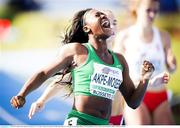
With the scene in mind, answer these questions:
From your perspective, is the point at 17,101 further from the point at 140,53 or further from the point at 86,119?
the point at 140,53

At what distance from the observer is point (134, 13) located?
4.41 m

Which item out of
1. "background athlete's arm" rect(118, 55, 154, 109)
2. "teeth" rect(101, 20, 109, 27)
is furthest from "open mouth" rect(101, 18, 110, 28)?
"background athlete's arm" rect(118, 55, 154, 109)

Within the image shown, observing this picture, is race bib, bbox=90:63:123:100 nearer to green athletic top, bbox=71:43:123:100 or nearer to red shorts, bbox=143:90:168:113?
green athletic top, bbox=71:43:123:100

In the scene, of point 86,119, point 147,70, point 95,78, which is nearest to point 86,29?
point 95,78

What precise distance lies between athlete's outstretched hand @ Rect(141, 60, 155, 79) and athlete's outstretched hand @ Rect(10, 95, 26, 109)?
102 centimetres

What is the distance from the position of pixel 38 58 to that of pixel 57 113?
0.49 meters

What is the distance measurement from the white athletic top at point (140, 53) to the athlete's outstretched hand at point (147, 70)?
1.5 inches

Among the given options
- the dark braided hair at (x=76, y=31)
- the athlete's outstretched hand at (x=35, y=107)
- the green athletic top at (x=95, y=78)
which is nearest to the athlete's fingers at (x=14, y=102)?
the athlete's outstretched hand at (x=35, y=107)

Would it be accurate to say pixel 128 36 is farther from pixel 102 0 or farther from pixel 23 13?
pixel 23 13

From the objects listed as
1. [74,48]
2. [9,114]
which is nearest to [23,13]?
[74,48]

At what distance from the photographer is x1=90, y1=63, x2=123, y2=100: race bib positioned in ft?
14.0

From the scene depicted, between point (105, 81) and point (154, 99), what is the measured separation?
1.59ft

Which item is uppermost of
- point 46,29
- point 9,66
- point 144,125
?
point 46,29

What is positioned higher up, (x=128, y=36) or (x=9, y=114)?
(x=128, y=36)
